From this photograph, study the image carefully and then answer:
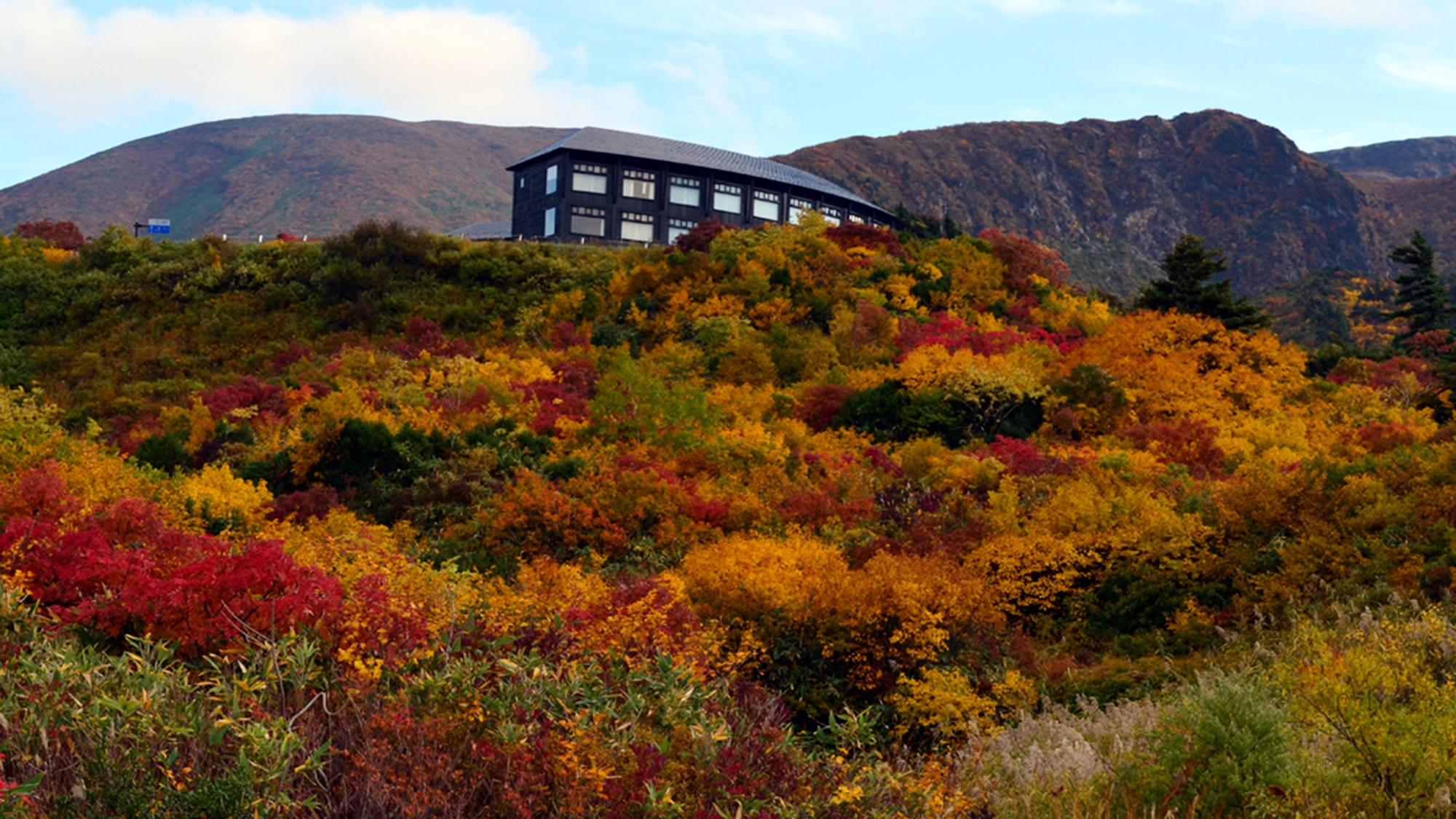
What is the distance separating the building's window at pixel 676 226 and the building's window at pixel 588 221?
3444 millimetres

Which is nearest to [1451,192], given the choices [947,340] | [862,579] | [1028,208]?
[1028,208]

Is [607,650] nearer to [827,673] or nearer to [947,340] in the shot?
[827,673]

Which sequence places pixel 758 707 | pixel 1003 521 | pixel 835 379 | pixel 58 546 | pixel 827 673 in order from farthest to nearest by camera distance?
1. pixel 835 379
2. pixel 1003 521
3. pixel 827 673
4. pixel 58 546
5. pixel 758 707

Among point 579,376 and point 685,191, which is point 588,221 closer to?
point 685,191

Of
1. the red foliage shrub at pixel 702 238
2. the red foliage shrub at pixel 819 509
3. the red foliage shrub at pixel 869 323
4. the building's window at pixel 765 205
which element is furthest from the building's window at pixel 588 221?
the red foliage shrub at pixel 819 509

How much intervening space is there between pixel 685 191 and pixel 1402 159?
158422mm

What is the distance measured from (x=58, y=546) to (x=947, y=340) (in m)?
23.9

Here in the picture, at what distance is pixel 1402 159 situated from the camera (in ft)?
557

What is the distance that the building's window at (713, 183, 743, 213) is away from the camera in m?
58.2

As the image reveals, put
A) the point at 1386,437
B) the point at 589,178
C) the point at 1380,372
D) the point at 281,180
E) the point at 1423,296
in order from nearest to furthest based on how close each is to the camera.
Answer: the point at 1386,437 → the point at 1380,372 → the point at 1423,296 → the point at 589,178 → the point at 281,180

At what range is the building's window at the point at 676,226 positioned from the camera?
186 feet

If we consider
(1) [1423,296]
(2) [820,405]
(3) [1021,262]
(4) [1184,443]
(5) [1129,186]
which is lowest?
(4) [1184,443]

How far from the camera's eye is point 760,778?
7.34 m

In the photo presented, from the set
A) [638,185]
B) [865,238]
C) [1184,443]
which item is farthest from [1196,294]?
[638,185]
